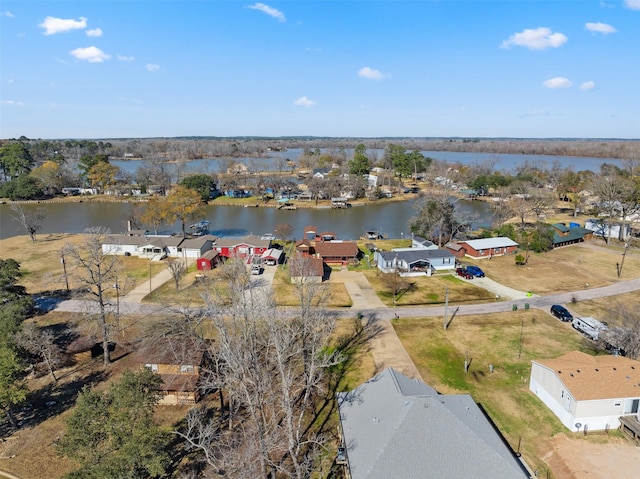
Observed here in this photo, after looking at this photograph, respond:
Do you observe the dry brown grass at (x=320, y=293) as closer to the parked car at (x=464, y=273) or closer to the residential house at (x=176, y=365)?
the residential house at (x=176, y=365)

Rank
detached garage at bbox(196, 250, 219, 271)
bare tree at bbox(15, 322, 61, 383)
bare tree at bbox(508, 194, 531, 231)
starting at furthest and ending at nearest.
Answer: bare tree at bbox(508, 194, 531, 231) < detached garage at bbox(196, 250, 219, 271) < bare tree at bbox(15, 322, 61, 383)

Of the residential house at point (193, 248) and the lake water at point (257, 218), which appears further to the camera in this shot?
the lake water at point (257, 218)

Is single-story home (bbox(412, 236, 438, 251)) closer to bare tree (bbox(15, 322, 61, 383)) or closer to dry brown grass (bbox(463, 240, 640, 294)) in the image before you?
dry brown grass (bbox(463, 240, 640, 294))

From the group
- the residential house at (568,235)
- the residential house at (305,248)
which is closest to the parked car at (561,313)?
the residential house at (568,235)

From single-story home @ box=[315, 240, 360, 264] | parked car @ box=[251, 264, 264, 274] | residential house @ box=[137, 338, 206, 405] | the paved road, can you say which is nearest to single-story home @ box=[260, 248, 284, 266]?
parked car @ box=[251, 264, 264, 274]

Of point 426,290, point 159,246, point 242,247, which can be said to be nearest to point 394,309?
point 426,290

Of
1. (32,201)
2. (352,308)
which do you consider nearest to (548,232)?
(352,308)
